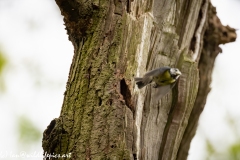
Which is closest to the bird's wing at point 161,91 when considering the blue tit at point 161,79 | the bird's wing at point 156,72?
the blue tit at point 161,79

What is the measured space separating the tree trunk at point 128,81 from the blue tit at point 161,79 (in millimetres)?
46

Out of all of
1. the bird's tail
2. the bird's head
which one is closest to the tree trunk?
the bird's tail

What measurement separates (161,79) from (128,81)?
0.22 meters

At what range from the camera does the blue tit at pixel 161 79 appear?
8.57 ft

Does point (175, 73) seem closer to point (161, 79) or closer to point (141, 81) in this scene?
point (161, 79)

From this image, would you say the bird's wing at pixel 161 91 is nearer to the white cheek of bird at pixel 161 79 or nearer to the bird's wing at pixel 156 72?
the white cheek of bird at pixel 161 79

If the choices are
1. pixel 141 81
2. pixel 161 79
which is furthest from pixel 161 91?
pixel 141 81

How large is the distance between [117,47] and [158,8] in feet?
1.75

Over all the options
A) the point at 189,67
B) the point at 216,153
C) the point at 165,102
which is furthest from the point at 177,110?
the point at 216,153

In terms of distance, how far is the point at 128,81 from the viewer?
2586mm

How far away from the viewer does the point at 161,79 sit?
2.72m

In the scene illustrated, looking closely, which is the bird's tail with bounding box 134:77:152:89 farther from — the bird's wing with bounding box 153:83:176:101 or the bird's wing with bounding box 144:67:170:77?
the bird's wing with bounding box 153:83:176:101

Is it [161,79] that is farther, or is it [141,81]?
[161,79]

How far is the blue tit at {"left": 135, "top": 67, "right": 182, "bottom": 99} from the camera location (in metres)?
2.61
